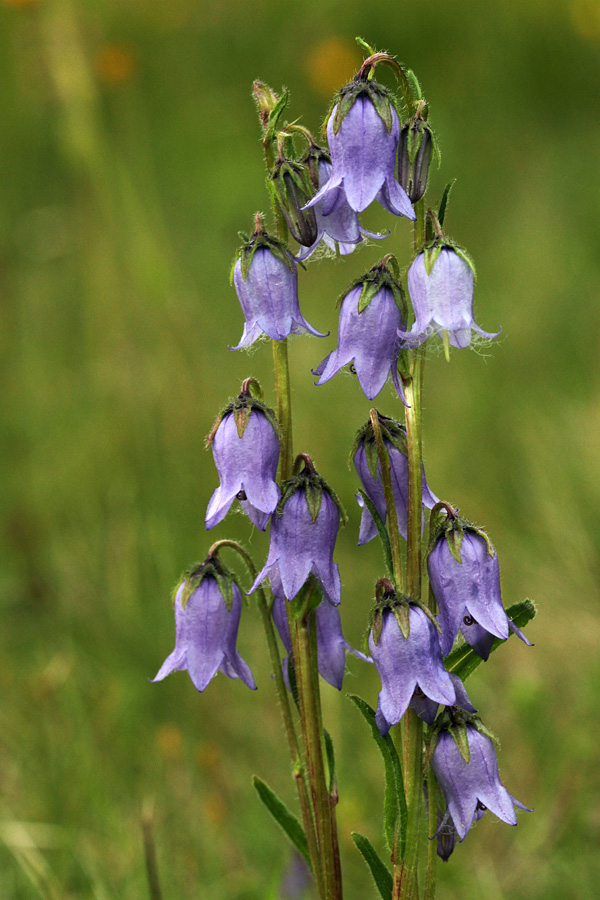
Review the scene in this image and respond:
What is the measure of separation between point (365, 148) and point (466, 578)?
2.58ft

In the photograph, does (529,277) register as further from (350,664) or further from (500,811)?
(500,811)

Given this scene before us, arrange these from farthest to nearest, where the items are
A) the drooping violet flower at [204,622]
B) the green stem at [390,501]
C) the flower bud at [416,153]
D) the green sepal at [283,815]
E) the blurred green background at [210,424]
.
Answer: the blurred green background at [210,424], the green sepal at [283,815], the drooping violet flower at [204,622], the green stem at [390,501], the flower bud at [416,153]

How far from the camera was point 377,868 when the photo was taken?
1.93 m

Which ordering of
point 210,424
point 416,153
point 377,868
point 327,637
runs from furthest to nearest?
point 210,424 → point 327,637 → point 377,868 → point 416,153

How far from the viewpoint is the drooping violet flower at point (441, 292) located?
1.72 metres

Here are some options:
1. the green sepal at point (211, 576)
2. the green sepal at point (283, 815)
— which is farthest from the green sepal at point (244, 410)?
the green sepal at point (283, 815)

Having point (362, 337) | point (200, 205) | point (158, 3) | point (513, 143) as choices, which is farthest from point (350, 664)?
point (158, 3)

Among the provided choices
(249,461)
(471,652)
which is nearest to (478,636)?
(471,652)

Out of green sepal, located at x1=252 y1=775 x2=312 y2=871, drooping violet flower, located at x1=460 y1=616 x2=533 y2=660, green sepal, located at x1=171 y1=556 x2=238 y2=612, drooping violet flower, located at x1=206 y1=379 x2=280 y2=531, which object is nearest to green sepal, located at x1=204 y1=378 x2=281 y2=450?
drooping violet flower, located at x1=206 y1=379 x2=280 y2=531

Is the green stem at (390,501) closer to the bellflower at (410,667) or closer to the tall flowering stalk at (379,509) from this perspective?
the tall flowering stalk at (379,509)

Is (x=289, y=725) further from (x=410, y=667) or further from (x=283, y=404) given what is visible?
(x=283, y=404)

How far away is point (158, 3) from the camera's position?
34.3ft

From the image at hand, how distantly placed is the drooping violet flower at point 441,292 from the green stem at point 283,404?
0.86 feet

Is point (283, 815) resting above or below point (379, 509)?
below
